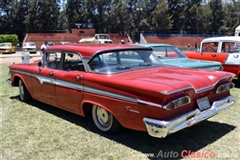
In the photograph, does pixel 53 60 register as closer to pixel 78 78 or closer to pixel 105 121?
pixel 78 78

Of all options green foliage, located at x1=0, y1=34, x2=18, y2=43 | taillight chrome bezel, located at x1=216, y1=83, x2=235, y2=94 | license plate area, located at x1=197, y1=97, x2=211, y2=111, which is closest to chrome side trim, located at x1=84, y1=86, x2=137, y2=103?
license plate area, located at x1=197, y1=97, x2=211, y2=111

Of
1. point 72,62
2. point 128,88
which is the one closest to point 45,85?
point 72,62

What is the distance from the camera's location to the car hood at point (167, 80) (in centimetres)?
318

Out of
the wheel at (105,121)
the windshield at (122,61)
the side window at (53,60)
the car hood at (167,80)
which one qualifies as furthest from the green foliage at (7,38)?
the car hood at (167,80)

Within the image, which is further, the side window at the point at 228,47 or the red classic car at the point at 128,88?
the side window at the point at 228,47

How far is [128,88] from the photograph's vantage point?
3.40 m

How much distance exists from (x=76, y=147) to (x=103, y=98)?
2.73ft

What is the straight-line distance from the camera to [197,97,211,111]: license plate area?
3.56 metres

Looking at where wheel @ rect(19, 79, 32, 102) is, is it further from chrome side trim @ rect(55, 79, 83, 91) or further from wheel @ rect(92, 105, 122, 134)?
wheel @ rect(92, 105, 122, 134)

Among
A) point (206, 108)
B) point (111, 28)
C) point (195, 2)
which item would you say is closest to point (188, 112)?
point (206, 108)

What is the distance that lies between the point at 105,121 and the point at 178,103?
4.45 ft

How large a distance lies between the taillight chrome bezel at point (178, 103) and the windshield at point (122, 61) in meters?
1.19

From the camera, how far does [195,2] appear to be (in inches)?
2537

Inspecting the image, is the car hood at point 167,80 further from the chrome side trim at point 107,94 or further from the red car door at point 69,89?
the red car door at point 69,89
